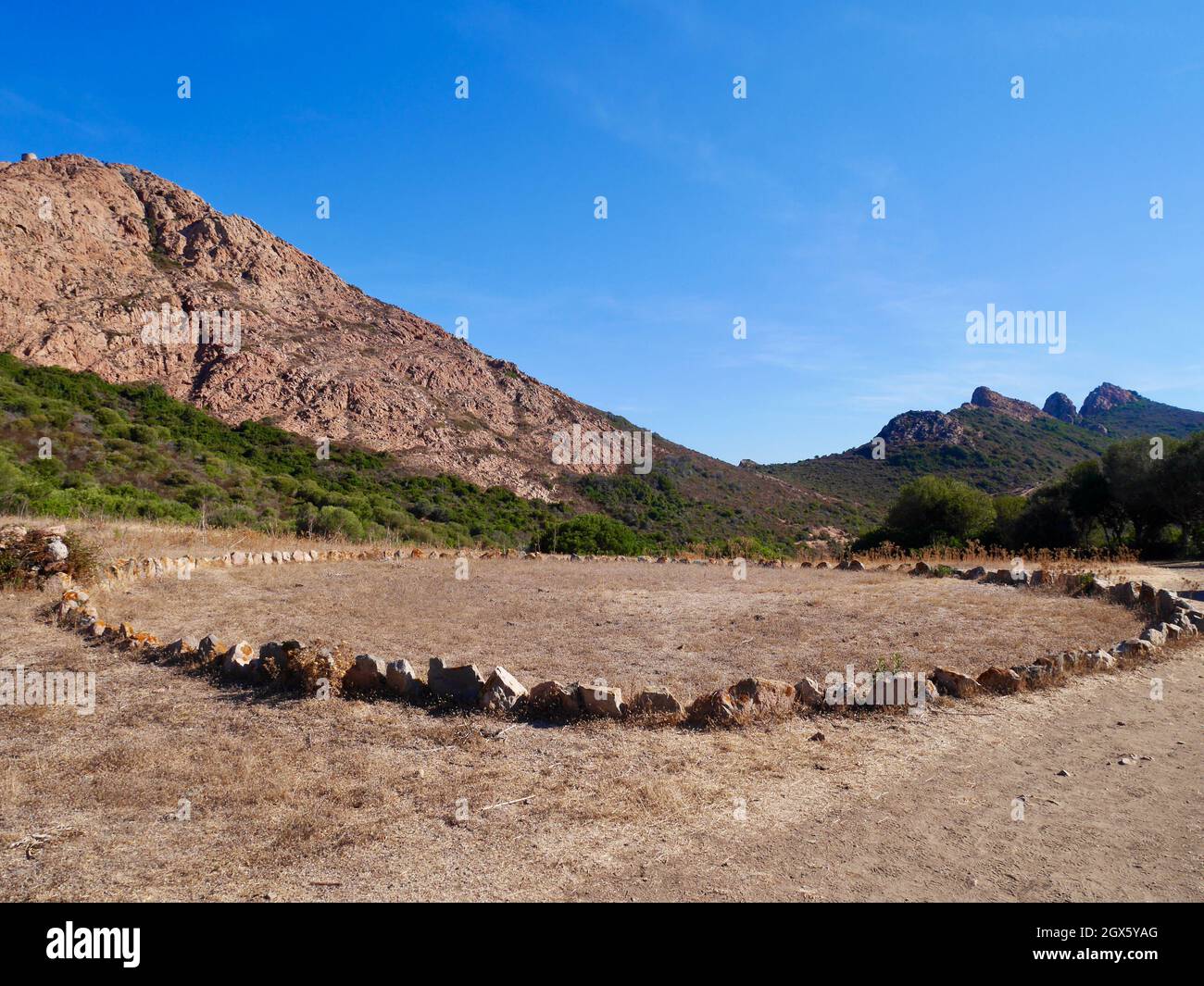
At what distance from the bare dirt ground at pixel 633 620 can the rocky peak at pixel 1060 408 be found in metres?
86.0

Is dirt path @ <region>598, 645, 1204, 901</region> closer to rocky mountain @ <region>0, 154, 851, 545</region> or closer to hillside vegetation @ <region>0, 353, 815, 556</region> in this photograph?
hillside vegetation @ <region>0, 353, 815, 556</region>

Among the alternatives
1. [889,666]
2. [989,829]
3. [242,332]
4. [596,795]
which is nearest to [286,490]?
[242,332]

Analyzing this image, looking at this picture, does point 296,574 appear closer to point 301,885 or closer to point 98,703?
point 98,703

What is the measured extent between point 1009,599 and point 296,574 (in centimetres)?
1332

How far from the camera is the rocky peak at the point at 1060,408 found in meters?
84.9

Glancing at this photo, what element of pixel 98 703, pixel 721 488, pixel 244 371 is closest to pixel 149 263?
pixel 244 371

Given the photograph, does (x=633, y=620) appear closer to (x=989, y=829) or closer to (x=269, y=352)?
(x=989, y=829)

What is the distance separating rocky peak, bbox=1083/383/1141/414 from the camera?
89.8 meters

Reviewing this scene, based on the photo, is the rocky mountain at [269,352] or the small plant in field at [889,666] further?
the rocky mountain at [269,352]

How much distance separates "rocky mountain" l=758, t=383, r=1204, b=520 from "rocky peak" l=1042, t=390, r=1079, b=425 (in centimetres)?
13

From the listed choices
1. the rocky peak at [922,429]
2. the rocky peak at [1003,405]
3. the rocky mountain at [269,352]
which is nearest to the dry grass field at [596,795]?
the rocky mountain at [269,352]

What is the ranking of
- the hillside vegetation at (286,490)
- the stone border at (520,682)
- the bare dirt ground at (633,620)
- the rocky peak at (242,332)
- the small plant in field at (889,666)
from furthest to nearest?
the rocky peak at (242,332) → the hillside vegetation at (286,490) → the bare dirt ground at (633,620) → the small plant in field at (889,666) → the stone border at (520,682)

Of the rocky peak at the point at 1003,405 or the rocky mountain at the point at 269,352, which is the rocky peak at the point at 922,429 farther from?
the rocky mountain at the point at 269,352
